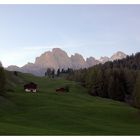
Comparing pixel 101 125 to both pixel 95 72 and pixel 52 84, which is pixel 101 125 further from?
pixel 52 84

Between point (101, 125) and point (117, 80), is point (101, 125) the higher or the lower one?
the lower one

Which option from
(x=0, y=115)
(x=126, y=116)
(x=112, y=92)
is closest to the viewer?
(x=0, y=115)

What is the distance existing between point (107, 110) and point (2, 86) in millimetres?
28357

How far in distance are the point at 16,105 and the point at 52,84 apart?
4181 inches

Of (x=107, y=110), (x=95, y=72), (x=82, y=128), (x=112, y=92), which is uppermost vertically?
(x=95, y=72)

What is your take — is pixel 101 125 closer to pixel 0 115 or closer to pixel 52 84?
pixel 0 115

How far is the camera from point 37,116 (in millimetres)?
77000

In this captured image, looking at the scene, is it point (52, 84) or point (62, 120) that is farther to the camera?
point (52, 84)

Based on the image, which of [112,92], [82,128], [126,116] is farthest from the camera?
[112,92]

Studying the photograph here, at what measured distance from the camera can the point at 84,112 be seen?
86.1m

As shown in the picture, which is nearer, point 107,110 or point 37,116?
point 37,116
